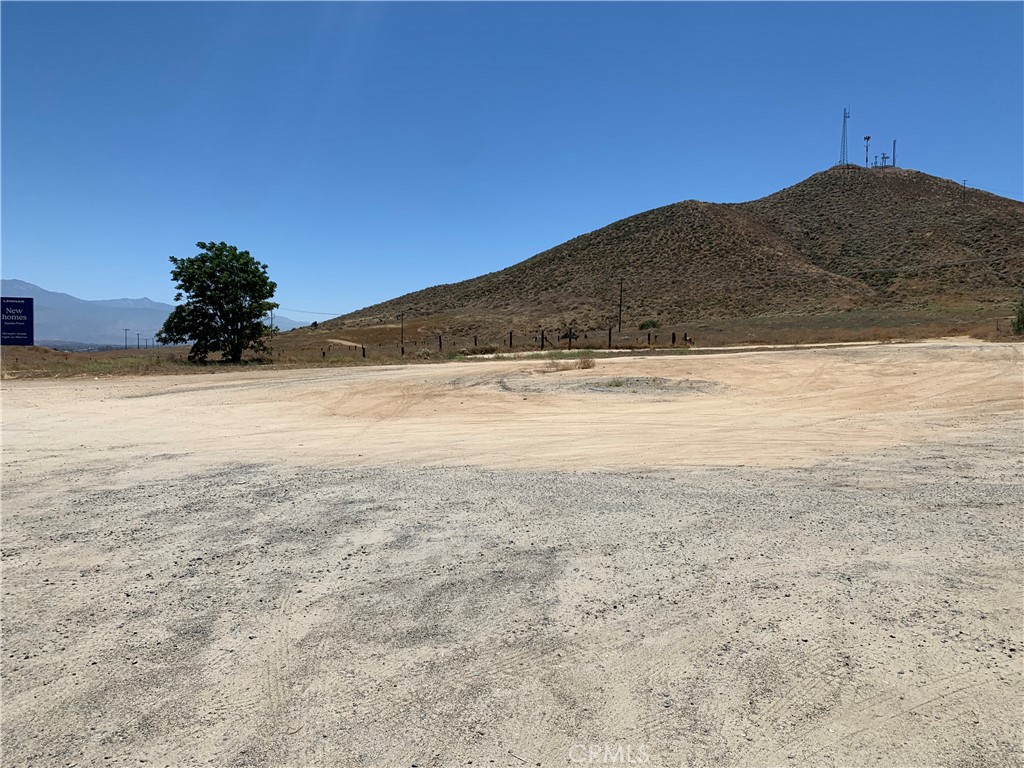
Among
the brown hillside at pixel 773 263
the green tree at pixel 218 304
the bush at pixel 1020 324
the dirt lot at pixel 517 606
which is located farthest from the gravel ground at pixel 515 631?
the brown hillside at pixel 773 263

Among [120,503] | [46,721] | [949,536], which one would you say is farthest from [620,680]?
[120,503]

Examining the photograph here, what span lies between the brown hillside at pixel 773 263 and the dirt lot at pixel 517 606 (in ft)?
193

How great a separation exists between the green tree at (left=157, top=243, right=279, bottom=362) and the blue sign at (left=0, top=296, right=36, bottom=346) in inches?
415

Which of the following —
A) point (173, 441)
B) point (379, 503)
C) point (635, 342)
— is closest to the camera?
point (379, 503)

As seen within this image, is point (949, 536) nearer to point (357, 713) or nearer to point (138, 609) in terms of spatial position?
point (357, 713)

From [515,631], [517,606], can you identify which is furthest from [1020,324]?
[515,631]

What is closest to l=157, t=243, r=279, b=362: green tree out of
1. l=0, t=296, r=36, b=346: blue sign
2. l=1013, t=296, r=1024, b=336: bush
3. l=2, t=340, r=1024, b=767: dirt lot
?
l=0, t=296, r=36, b=346: blue sign

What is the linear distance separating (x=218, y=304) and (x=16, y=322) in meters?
11.7

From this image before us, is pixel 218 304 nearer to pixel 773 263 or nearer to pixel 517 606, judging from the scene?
pixel 517 606

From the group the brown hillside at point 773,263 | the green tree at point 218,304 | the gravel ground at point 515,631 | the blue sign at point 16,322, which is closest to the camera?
the gravel ground at point 515,631

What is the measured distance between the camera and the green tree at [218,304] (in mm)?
30875

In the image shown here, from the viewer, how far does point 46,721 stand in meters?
2.92

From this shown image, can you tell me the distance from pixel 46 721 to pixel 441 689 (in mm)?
1839

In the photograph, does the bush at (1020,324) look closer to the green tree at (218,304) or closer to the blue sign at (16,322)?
the green tree at (218,304)
